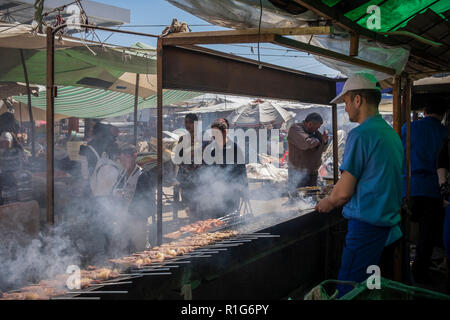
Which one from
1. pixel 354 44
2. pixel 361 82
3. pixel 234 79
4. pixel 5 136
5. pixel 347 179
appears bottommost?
pixel 347 179

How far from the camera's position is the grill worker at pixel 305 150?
6336 mm

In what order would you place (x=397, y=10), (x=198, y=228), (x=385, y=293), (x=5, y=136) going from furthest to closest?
(x=5, y=136) → (x=198, y=228) → (x=397, y=10) → (x=385, y=293)

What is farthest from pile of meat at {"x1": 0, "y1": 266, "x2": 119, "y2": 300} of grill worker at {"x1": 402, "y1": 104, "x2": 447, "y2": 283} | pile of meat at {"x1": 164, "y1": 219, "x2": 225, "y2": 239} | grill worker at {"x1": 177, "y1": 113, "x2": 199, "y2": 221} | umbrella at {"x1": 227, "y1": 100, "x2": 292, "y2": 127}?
umbrella at {"x1": 227, "y1": 100, "x2": 292, "y2": 127}

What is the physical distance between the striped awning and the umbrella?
6274 millimetres

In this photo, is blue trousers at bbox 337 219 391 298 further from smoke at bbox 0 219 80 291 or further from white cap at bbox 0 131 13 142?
white cap at bbox 0 131 13 142

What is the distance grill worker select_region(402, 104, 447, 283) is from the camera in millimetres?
4992

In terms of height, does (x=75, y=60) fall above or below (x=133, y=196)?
above

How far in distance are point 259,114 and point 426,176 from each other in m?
14.7

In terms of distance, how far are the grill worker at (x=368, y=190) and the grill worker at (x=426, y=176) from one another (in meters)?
2.44

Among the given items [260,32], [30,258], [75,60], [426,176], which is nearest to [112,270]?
[30,258]

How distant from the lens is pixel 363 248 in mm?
2928

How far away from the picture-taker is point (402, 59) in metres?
4.38

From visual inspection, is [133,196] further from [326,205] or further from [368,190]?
[368,190]

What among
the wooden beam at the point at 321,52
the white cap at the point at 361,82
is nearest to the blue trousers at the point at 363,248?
the white cap at the point at 361,82
